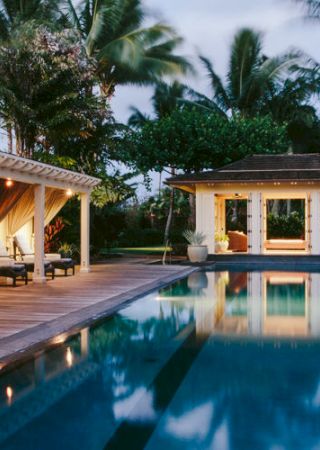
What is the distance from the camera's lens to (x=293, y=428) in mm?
4230

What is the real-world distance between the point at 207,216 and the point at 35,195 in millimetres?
9555

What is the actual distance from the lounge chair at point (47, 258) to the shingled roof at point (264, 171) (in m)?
7.00

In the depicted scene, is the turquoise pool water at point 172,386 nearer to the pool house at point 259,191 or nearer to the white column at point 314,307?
the white column at point 314,307

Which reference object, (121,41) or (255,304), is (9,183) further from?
(121,41)

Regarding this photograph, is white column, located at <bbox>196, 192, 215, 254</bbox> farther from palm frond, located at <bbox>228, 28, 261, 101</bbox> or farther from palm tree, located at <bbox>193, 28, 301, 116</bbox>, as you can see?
palm frond, located at <bbox>228, 28, 261, 101</bbox>

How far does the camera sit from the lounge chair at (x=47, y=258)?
566 inches

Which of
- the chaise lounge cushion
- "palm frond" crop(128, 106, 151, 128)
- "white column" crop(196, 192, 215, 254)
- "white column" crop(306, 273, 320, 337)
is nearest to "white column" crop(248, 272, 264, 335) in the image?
"white column" crop(306, 273, 320, 337)

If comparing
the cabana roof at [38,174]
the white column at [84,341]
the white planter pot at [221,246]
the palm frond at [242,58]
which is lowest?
the white column at [84,341]

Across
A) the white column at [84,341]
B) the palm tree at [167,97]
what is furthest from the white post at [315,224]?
the white column at [84,341]

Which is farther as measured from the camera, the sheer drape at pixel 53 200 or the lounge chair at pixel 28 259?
the sheer drape at pixel 53 200

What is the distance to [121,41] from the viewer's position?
22.9m

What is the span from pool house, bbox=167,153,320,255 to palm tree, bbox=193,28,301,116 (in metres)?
7.93

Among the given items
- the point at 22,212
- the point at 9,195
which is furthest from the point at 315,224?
the point at 9,195

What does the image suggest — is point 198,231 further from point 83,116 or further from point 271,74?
point 271,74
